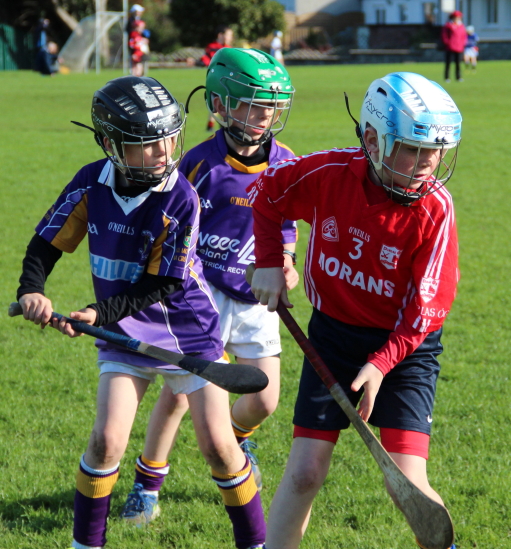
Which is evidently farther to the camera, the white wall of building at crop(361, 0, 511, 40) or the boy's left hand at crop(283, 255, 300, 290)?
the white wall of building at crop(361, 0, 511, 40)

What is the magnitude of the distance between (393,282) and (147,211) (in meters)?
0.95

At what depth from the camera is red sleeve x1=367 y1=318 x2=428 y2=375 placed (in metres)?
2.57

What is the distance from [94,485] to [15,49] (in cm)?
3893

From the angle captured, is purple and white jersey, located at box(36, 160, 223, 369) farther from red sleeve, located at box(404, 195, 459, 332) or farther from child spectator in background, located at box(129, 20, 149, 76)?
child spectator in background, located at box(129, 20, 149, 76)

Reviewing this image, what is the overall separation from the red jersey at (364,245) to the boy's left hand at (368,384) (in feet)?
0.10

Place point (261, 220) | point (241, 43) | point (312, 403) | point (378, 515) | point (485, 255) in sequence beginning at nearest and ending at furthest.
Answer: point (312, 403) → point (261, 220) → point (378, 515) → point (485, 255) → point (241, 43)

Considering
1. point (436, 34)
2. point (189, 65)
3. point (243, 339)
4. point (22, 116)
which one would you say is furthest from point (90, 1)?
point (243, 339)

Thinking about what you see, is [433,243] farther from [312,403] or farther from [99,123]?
[99,123]

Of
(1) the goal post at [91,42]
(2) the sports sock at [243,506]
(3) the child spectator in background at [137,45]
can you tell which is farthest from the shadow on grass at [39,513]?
A: (1) the goal post at [91,42]

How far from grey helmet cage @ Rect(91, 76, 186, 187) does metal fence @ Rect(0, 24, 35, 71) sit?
3701cm

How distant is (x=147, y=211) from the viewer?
296 centimetres

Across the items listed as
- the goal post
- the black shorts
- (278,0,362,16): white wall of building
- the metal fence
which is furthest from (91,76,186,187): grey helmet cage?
(278,0,362,16): white wall of building

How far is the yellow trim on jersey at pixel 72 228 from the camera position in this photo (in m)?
3.03

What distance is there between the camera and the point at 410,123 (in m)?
2.49
